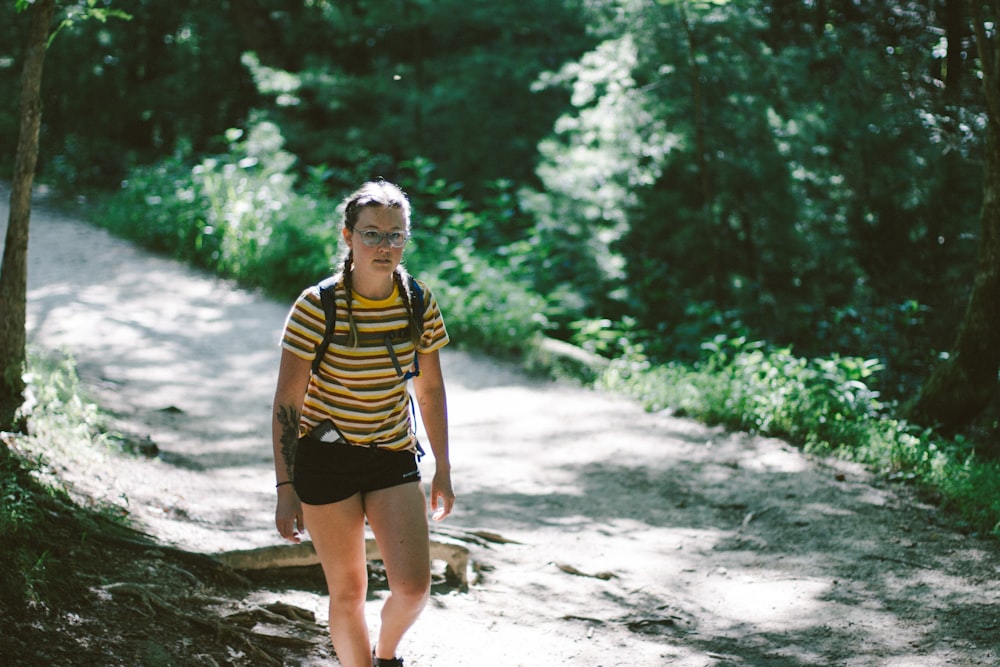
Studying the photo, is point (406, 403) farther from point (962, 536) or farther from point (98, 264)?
point (98, 264)

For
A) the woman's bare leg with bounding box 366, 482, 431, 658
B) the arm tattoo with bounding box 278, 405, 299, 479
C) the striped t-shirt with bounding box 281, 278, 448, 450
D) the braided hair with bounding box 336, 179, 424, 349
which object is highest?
the braided hair with bounding box 336, 179, 424, 349

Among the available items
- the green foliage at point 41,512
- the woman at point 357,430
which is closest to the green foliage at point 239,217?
the green foliage at point 41,512

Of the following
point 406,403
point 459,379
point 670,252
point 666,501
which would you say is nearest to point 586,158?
point 670,252

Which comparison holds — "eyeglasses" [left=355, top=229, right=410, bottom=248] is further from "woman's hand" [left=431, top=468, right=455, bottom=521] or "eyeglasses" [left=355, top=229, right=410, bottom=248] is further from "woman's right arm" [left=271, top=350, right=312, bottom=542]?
"woman's hand" [left=431, top=468, right=455, bottom=521]

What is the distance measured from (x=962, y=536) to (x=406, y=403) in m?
4.14

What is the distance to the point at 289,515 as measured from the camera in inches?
122

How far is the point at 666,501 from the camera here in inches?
261

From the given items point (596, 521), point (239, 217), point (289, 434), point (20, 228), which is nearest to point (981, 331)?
point (596, 521)

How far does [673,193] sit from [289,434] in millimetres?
8328

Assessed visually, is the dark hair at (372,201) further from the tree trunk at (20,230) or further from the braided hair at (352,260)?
the tree trunk at (20,230)

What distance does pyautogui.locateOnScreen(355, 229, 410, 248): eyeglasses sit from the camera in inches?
126

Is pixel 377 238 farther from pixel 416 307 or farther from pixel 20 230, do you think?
pixel 20 230

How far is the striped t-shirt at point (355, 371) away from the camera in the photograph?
10.3 feet

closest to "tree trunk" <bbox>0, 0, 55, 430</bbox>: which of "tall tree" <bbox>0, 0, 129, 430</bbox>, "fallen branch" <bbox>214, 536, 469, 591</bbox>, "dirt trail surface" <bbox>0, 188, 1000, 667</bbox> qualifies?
"tall tree" <bbox>0, 0, 129, 430</bbox>
